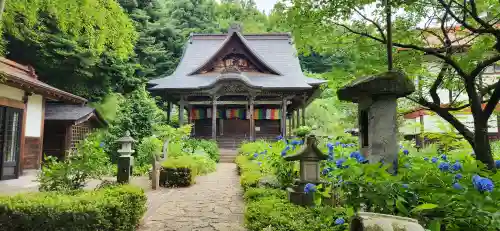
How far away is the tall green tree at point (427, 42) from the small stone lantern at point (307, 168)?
4.18ft

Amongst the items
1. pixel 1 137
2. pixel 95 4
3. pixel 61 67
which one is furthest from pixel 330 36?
pixel 61 67

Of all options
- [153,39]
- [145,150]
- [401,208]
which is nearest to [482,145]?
[401,208]

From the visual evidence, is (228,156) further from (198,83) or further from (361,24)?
(361,24)

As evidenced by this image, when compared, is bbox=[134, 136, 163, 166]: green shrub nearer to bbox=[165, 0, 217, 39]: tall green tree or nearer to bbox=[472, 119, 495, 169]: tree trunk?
bbox=[472, 119, 495, 169]: tree trunk

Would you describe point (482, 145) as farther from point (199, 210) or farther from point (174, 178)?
point (174, 178)

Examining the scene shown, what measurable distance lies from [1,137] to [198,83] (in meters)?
10.7

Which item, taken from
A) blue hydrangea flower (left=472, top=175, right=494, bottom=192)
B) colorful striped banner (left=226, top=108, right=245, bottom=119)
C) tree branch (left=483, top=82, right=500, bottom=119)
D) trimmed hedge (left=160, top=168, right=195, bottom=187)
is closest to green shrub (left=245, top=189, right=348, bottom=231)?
blue hydrangea flower (left=472, top=175, right=494, bottom=192)

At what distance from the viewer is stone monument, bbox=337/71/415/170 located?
366cm

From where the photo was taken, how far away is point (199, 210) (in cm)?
607

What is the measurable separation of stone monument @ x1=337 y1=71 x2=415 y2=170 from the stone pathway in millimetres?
2191

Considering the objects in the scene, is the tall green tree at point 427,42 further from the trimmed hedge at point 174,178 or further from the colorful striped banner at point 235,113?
the colorful striped banner at point 235,113

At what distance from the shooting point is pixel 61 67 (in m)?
19.5

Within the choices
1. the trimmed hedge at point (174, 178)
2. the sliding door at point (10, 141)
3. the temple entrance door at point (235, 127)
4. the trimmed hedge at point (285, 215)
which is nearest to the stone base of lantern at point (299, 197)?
the trimmed hedge at point (285, 215)

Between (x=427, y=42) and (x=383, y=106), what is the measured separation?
5.79 ft
